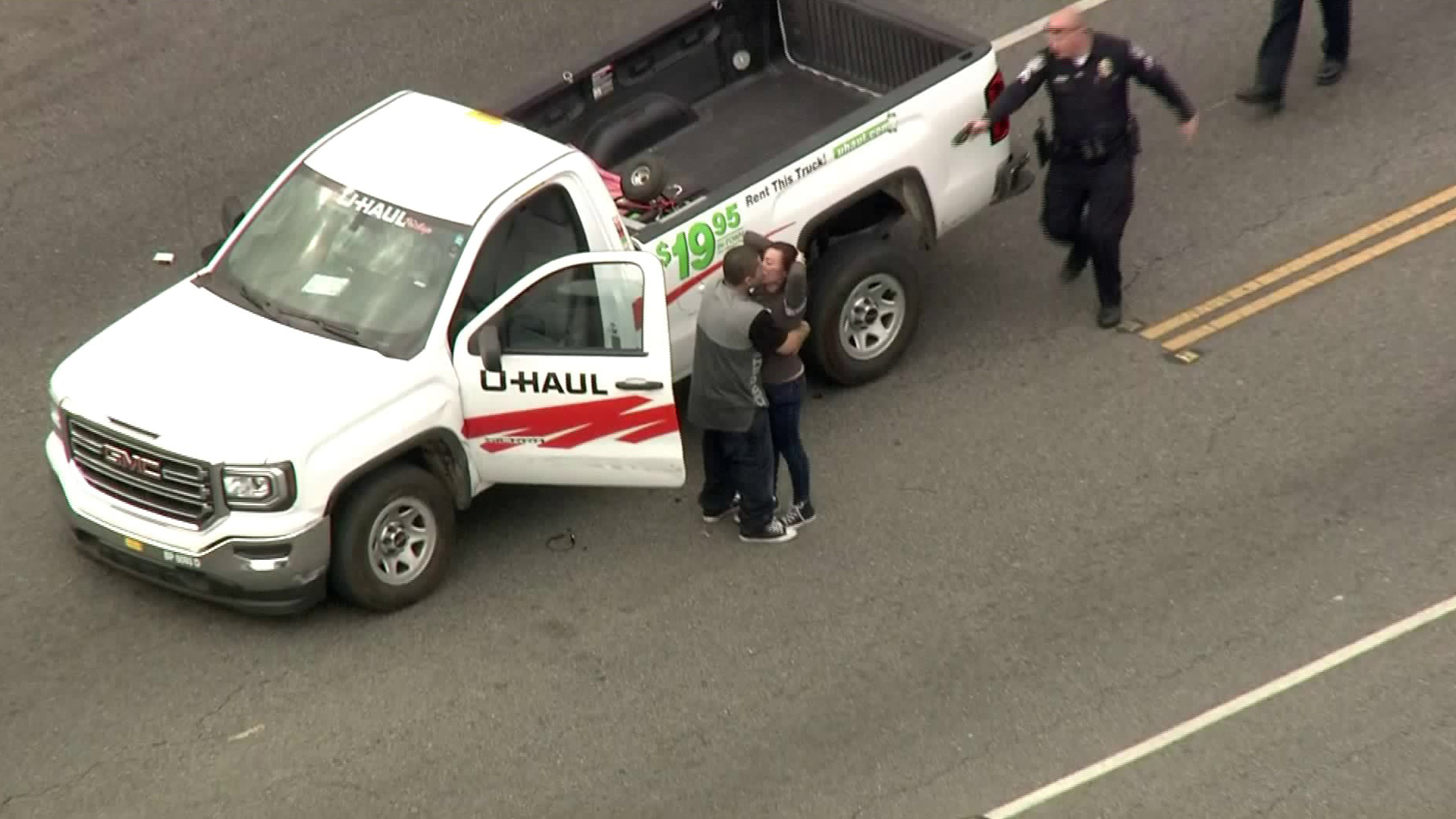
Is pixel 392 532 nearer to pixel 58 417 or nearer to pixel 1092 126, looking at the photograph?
pixel 58 417

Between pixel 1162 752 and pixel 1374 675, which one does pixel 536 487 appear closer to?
pixel 1162 752

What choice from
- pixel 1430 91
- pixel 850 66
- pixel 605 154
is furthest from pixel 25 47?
pixel 1430 91

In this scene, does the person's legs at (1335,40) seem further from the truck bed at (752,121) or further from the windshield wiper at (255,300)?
the windshield wiper at (255,300)

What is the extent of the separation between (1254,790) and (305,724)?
425 cm

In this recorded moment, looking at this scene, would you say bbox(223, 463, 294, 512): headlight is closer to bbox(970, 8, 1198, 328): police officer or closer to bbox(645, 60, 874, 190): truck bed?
bbox(645, 60, 874, 190): truck bed

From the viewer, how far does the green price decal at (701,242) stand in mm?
11078

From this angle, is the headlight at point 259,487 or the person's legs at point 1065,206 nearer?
the headlight at point 259,487

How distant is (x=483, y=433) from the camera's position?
34.5ft

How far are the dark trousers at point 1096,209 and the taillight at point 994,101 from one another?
369 mm

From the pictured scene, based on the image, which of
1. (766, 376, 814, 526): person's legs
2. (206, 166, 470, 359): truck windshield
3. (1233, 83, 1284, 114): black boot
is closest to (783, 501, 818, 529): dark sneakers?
(766, 376, 814, 526): person's legs

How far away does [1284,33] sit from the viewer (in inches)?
557

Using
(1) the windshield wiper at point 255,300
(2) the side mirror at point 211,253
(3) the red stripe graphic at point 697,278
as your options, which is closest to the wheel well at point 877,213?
(3) the red stripe graphic at point 697,278

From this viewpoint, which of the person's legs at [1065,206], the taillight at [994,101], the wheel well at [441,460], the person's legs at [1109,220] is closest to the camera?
the wheel well at [441,460]

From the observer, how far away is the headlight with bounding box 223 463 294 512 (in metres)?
9.76
